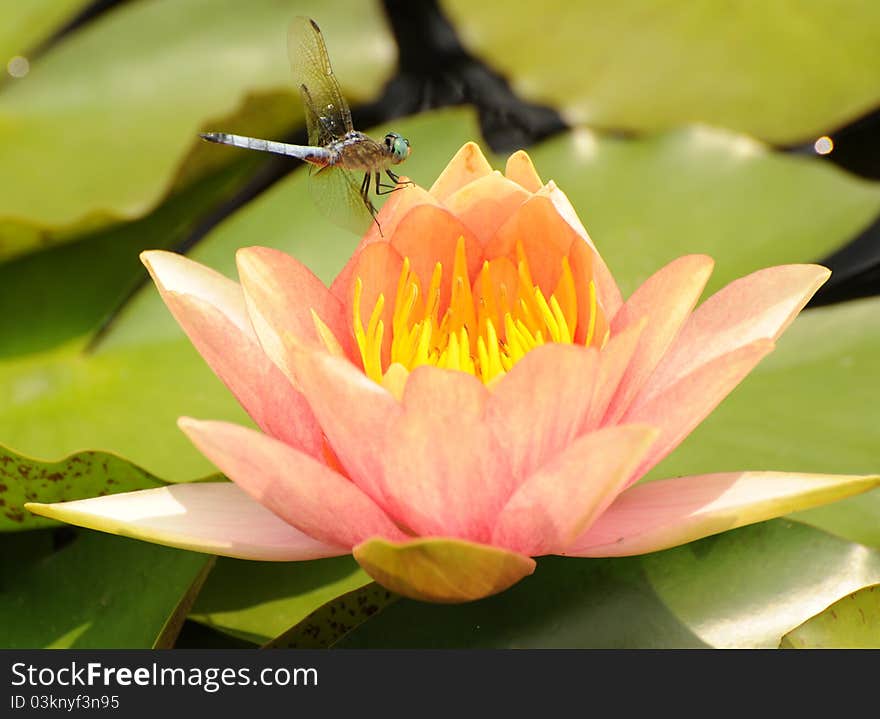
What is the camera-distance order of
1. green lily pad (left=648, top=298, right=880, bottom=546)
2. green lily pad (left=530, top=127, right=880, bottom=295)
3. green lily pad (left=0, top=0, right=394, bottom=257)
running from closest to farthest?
green lily pad (left=648, top=298, right=880, bottom=546) → green lily pad (left=530, top=127, right=880, bottom=295) → green lily pad (left=0, top=0, right=394, bottom=257)

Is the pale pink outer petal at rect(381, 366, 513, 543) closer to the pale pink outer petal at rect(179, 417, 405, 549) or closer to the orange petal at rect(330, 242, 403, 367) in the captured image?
the pale pink outer petal at rect(179, 417, 405, 549)

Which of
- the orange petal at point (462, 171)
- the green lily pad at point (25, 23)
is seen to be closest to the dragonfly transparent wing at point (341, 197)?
the orange petal at point (462, 171)

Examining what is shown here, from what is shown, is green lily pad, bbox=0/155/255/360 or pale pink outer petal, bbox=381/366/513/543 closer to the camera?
pale pink outer petal, bbox=381/366/513/543

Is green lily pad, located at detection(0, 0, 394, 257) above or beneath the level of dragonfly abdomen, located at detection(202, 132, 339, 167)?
above

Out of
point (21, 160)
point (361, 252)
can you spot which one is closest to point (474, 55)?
point (21, 160)

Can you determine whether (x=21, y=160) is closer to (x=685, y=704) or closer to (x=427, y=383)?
(x=427, y=383)

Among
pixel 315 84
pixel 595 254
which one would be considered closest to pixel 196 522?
pixel 595 254

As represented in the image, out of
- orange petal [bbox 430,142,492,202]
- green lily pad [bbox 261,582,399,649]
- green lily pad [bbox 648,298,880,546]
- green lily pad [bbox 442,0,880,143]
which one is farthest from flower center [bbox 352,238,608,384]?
green lily pad [bbox 442,0,880,143]

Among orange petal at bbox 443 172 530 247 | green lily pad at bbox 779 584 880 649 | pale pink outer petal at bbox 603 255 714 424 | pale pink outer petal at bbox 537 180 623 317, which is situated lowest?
green lily pad at bbox 779 584 880 649

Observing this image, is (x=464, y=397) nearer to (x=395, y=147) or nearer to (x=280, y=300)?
(x=280, y=300)
